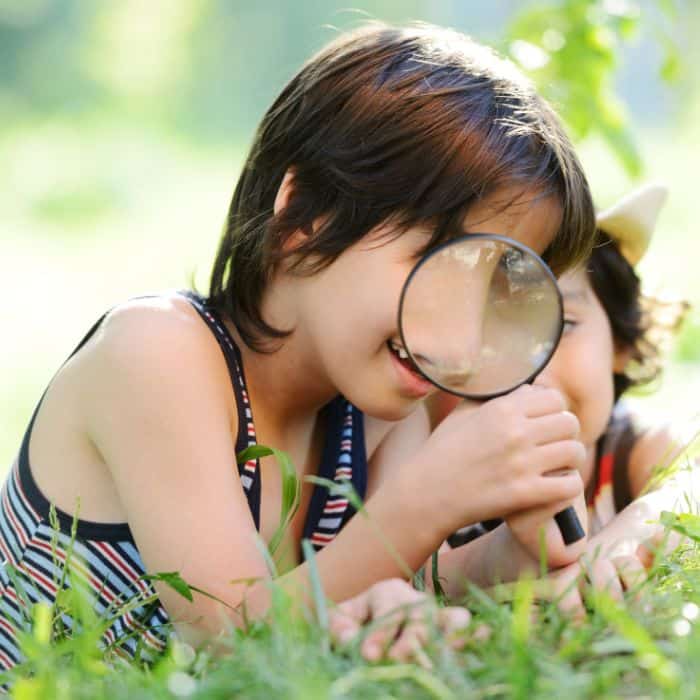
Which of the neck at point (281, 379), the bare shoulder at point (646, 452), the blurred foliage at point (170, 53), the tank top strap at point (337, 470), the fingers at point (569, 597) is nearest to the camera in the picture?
the fingers at point (569, 597)

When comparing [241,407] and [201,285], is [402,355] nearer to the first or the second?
[241,407]

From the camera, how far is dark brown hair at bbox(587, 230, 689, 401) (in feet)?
12.5

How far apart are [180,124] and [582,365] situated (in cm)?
1556

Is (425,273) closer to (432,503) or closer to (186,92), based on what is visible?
(432,503)

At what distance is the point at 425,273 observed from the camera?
7.37 feet

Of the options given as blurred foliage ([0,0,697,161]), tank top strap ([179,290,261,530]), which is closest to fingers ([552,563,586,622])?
tank top strap ([179,290,261,530])

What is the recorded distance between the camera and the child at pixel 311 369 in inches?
88.9

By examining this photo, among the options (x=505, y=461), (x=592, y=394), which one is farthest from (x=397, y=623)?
(x=592, y=394)

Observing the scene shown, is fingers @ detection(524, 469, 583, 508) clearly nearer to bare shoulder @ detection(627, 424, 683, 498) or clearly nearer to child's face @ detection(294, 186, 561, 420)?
child's face @ detection(294, 186, 561, 420)

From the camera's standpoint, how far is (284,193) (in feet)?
9.20

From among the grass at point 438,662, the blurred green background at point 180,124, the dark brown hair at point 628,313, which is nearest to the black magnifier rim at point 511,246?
the grass at point 438,662

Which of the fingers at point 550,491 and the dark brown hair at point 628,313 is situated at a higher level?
the fingers at point 550,491

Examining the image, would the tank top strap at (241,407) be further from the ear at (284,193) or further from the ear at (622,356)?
the ear at (622,356)

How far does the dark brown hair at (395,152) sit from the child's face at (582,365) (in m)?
0.71
